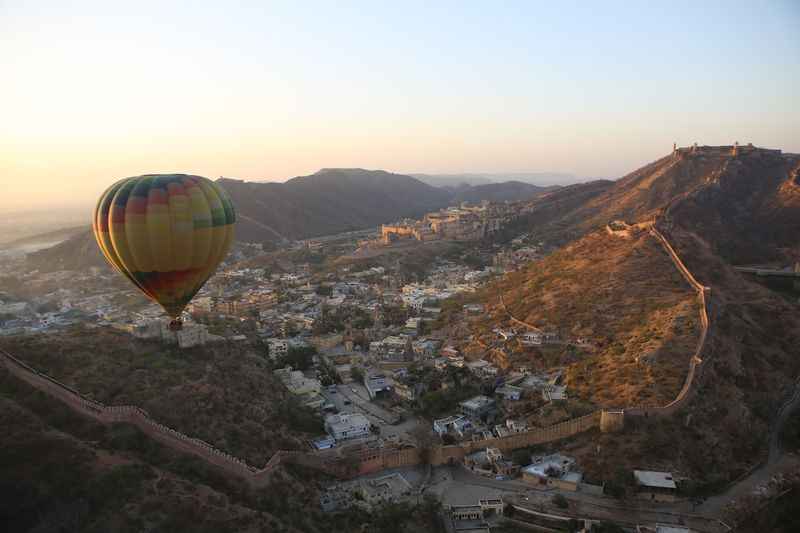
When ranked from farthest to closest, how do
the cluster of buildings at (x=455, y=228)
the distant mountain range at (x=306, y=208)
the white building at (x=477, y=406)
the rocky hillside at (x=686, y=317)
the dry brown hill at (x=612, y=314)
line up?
the distant mountain range at (x=306, y=208), the cluster of buildings at (x=455, y=228), the white building at (x=477, y=406), the dry brown hill at (x=612, y=314), the rocky hillside at (x=686, y=317)

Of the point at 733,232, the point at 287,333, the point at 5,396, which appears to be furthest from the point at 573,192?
the point at 5,396

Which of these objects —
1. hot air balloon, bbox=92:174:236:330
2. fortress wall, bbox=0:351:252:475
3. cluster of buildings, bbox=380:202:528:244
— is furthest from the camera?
cluster of buildings, bbox=380:202:528:244

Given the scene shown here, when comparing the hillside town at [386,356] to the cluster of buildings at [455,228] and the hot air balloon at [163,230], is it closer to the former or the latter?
the hot air balloon at [163,230]

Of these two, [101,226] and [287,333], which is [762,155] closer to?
[287,333]

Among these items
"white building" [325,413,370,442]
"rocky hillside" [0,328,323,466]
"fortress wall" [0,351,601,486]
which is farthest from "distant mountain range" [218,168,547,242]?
"fortress wall" [0,351,601,486]

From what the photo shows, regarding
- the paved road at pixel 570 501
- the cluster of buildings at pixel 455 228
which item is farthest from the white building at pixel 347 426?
the cluster of buildings at pixel 455 228

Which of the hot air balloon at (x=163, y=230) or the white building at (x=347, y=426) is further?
the white building at (x=347, y=426)

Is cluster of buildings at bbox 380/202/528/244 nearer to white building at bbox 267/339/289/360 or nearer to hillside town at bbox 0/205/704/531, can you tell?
hillside town at bbox 0/205/704/531

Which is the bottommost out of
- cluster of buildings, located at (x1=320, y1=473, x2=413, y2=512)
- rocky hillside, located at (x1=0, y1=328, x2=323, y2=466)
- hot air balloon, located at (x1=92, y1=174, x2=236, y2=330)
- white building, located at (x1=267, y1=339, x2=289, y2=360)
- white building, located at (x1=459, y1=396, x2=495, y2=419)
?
cluster of buildings, located at (x1=320, y1=473, x2=413, y2=512)

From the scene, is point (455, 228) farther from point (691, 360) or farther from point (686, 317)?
point (691, 360)
